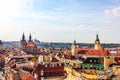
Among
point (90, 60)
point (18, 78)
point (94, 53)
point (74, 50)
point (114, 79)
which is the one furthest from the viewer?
point (74, 50)

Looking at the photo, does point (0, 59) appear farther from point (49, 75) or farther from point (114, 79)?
point (114, 79)

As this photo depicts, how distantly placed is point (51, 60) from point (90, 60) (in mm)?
16050

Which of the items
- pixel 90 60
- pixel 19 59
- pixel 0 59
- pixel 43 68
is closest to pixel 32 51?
pixel 0 59

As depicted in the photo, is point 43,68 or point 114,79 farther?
point 43,68

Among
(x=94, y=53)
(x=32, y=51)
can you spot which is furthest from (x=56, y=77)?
(x=32, y=51)

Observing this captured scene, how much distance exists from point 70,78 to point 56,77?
11.1 meters

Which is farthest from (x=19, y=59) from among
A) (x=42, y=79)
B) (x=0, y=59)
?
(x=42, y=79)

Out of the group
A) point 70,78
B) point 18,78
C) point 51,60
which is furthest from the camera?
point 51,60

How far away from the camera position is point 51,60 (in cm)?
8906

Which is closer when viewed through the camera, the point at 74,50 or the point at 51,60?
the point at 51,60

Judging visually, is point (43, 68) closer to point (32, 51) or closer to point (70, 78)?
point (70, 78)

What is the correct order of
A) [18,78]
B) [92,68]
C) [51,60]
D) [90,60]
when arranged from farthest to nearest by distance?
[51,60], [90,60], [92,68], [18,78]

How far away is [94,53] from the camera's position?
124 metres

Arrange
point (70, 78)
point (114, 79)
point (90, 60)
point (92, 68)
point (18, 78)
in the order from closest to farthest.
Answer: point (114, 79) < point (70, 78) < point (18, 78) < point (92, 68) < point (90, 60)
